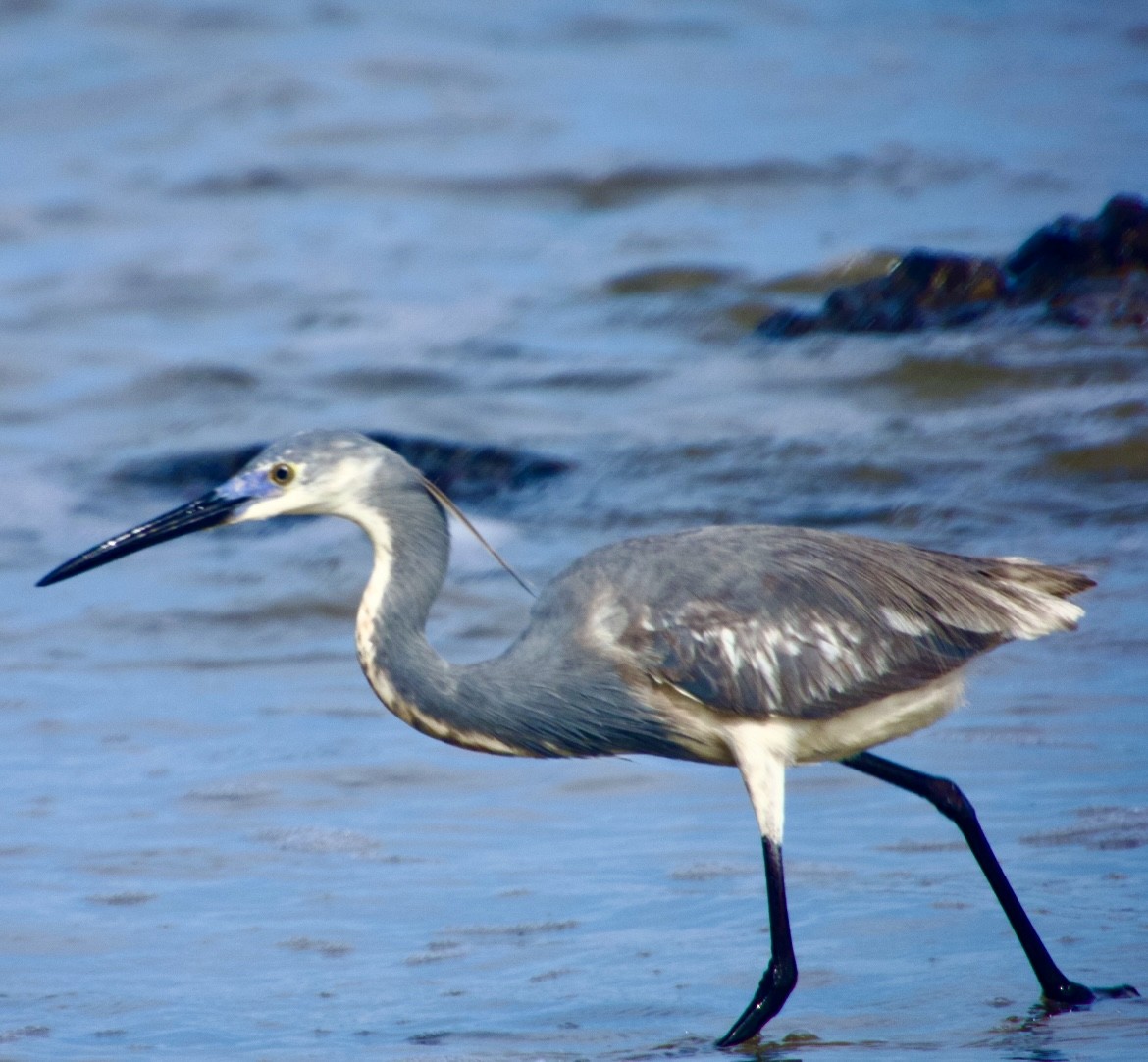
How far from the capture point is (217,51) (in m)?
22.0

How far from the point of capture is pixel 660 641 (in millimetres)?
4453

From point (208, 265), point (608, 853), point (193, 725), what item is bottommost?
point (208, 265)

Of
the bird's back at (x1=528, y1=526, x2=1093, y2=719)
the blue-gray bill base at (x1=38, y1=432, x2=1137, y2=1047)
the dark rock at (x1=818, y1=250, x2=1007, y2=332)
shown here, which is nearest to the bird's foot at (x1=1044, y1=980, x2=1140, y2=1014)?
the blue-gray bill base at (x1=38, y1=432, x2=1137, y2=1047)

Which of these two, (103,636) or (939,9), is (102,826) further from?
(939,9)

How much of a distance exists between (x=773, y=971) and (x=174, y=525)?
1.71 m

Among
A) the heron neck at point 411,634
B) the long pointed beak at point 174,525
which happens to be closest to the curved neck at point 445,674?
the heron neck at point 411,634

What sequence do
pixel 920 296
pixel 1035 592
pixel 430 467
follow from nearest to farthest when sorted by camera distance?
pixel 1035 592 → pixel 430 467 → pixel 920 296

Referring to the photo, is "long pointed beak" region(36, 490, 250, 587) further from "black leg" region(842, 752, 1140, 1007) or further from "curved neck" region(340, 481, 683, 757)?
"black leg" region(842, 752, 1140, 1007)

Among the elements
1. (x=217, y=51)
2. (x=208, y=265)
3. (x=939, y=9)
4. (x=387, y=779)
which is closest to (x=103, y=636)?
(x=387, y=779)

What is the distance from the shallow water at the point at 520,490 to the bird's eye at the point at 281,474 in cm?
113

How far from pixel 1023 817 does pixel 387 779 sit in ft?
6.23

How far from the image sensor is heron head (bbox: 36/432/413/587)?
4426mm

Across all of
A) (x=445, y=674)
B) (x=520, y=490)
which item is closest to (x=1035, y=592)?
(x=445, y=674)

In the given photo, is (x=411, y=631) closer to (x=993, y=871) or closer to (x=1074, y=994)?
(x=993, y=871)
